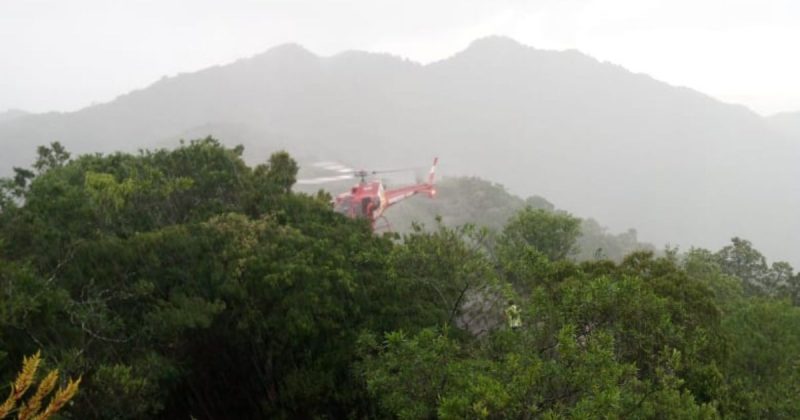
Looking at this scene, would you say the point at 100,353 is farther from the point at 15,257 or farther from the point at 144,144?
the point at 144,144

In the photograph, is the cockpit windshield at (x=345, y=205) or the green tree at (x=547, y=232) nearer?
the green tree at (x=547, y=232)

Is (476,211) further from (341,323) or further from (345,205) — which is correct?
(341,323)

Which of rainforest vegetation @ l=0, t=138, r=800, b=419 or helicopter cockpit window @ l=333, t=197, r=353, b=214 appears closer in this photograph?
rainforest vegetation @ l=0, t=138, r=800, b=419

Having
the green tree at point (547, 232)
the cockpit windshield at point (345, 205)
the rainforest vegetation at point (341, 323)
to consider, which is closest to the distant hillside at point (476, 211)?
the cockpit windshield at point (345, 205)

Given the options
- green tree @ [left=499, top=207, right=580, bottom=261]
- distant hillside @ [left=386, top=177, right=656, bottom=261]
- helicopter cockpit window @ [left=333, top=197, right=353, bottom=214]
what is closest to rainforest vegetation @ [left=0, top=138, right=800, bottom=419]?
green tree @ [left=499, top=207, right=580, bottom=261]

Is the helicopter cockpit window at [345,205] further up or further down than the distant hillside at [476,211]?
further up

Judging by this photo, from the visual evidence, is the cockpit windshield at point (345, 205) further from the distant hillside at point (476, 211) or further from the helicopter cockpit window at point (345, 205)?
the distant hillside at point (476, 211)

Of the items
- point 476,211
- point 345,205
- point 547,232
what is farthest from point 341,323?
point 476,211

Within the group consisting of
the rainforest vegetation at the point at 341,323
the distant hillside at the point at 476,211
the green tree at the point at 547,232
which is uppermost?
the rainforest vegetation at the point at 341,323

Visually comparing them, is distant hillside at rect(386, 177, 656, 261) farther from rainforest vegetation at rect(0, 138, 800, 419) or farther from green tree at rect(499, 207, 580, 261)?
rainforest vegetation at rect(0, 138, 800, 419)
